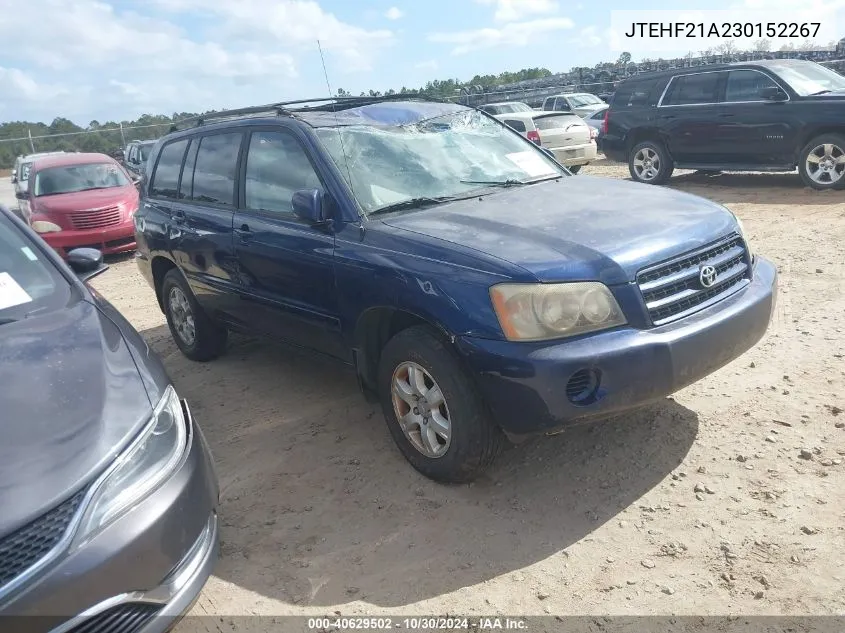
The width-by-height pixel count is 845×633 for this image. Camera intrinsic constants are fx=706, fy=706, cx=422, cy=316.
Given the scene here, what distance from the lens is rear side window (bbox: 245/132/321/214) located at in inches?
158

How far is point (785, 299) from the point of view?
5.64 m

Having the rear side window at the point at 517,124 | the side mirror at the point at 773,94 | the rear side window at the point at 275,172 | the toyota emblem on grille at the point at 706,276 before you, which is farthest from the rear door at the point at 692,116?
the rear side window at the point at 275,172

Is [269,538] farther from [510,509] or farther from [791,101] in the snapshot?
[791,101]

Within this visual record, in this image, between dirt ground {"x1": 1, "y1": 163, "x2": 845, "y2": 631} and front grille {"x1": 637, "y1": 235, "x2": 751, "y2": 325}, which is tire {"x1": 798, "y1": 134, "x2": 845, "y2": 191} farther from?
front grille {"x1": 637, "y1": 235, "x2": 751, "y2": 325}

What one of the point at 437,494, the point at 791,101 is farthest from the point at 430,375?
the point at 791,101

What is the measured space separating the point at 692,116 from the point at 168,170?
28.8 feet

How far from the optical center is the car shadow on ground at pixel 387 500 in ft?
9.66

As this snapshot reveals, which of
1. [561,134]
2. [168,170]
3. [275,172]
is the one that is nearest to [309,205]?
[275,172]

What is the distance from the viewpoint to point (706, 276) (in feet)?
10.8

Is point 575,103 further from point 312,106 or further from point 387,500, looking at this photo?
point 387,500

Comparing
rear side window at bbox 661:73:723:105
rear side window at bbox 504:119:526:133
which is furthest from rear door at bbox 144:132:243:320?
rear side window at bbox 504:119:526:133

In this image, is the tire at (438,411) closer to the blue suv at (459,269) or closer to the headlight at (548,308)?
the blue suv at (459,269)

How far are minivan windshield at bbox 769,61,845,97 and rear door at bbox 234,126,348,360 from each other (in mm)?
8797

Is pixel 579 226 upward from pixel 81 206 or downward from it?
upward
